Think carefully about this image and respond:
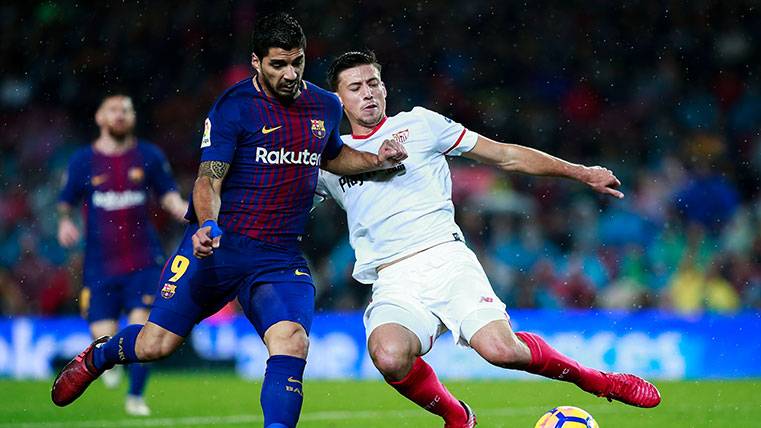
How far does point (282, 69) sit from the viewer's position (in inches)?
237

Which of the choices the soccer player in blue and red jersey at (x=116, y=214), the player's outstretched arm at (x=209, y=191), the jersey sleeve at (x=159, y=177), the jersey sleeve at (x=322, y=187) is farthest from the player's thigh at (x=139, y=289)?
the player's outstretched arm at (x=209, y=191)

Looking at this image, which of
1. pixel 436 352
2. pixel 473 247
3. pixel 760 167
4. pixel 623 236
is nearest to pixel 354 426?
pixel 436 352

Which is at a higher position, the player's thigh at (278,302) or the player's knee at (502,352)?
the player's knee at (502,352)

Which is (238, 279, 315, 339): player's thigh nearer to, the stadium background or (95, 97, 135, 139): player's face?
(95, 97, 135, 139): player's face

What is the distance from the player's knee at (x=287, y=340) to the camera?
584 centimetres

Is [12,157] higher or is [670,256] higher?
[670,256]

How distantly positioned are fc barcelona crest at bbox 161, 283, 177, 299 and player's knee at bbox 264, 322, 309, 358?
0.62 metres

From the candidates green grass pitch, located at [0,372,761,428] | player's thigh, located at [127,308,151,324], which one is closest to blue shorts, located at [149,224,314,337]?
green grass pitch, located at [0,372,761,428]

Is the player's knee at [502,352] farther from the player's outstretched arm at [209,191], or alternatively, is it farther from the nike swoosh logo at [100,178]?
the nike swoosh logo at [100,178]

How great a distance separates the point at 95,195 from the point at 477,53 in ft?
31.2

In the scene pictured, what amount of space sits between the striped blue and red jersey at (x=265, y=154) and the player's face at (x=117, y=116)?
12.3 feet

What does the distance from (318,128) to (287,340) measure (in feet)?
3.84

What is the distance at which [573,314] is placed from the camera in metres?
13.0

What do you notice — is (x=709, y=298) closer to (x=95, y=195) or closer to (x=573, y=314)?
(x=573, y=314)
